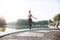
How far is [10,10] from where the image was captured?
5.27 metres

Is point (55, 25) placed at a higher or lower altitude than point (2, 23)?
lower

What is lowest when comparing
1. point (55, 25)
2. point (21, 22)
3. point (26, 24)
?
point (55, 25)

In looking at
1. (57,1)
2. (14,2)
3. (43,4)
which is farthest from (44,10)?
(14,2)

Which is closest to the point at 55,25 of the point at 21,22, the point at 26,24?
the point at 26,24

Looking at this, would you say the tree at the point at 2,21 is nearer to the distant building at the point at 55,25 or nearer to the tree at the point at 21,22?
the tree at the point at 21,22

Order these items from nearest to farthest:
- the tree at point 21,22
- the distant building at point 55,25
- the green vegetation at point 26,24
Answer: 1. the green vegetation at point 26,24
2. the tree at point 21,22
3. the distant building at point 55,25

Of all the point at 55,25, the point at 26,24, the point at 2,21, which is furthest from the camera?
the point at 55,25

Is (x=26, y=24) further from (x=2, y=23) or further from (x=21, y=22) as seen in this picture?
(x=2, y=23)

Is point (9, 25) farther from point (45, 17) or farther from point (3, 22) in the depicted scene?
point (45, 17)

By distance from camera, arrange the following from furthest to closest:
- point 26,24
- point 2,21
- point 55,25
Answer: point 55,25 < point 26,24 < point 2,21

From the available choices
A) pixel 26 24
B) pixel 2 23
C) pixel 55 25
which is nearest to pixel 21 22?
pixel 26 24

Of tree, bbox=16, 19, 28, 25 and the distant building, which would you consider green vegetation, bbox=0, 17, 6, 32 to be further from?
the distant building

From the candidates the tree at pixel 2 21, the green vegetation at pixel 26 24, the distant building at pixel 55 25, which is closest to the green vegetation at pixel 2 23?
the tree at pixel 2 21

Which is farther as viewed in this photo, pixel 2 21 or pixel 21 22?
pixel 21 22
